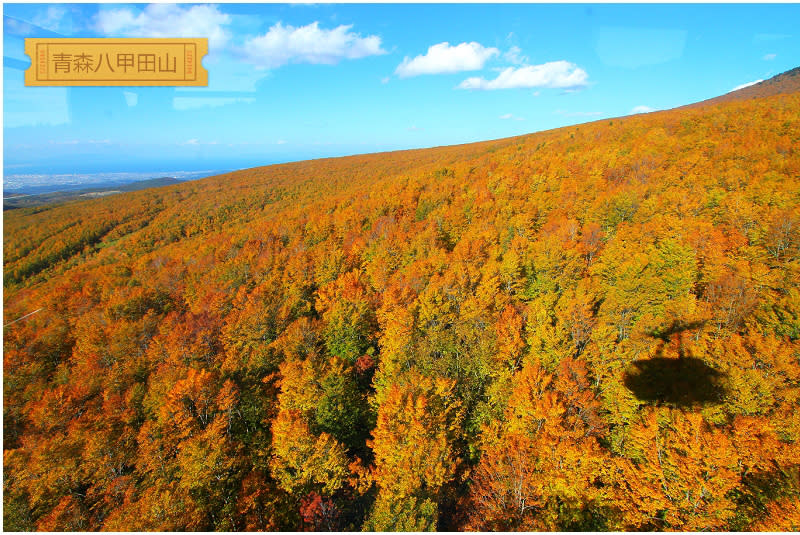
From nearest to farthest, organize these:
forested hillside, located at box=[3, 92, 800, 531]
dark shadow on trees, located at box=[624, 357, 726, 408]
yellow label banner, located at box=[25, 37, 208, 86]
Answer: yellow label banner, located at box=[25, 37, 208, 86] → forested hillside, located at box=[3, 92, 800, 531] → dark shadow on trees, located at box=[624, 357, 726, 408]

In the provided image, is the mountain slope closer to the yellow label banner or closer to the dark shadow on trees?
the dark shadow on trees

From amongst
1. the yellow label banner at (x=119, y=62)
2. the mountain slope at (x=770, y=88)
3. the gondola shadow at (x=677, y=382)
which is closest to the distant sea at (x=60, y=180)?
the yellow label banner at (x=119, y=62)

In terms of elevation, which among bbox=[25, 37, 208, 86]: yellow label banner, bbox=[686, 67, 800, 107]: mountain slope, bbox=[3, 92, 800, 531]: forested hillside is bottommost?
bbox=[3, 92, 800, 531]: forested hillside

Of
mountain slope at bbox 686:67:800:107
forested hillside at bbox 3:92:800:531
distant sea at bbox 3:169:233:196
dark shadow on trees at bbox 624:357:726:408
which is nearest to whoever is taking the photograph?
forested hillside at bbox 3:92:800:531

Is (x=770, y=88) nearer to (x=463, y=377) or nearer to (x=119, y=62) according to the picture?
(x=463, y=377)

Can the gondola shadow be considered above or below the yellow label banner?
below

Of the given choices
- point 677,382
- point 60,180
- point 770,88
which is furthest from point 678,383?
point 770,88

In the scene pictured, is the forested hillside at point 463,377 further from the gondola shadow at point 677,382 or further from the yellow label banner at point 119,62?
the yellow label banner at point 119,62

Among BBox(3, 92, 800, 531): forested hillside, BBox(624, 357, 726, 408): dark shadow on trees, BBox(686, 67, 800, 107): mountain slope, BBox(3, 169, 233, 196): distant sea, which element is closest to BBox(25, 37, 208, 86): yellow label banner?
BBox(3, 169, 233, 196): distant sea
